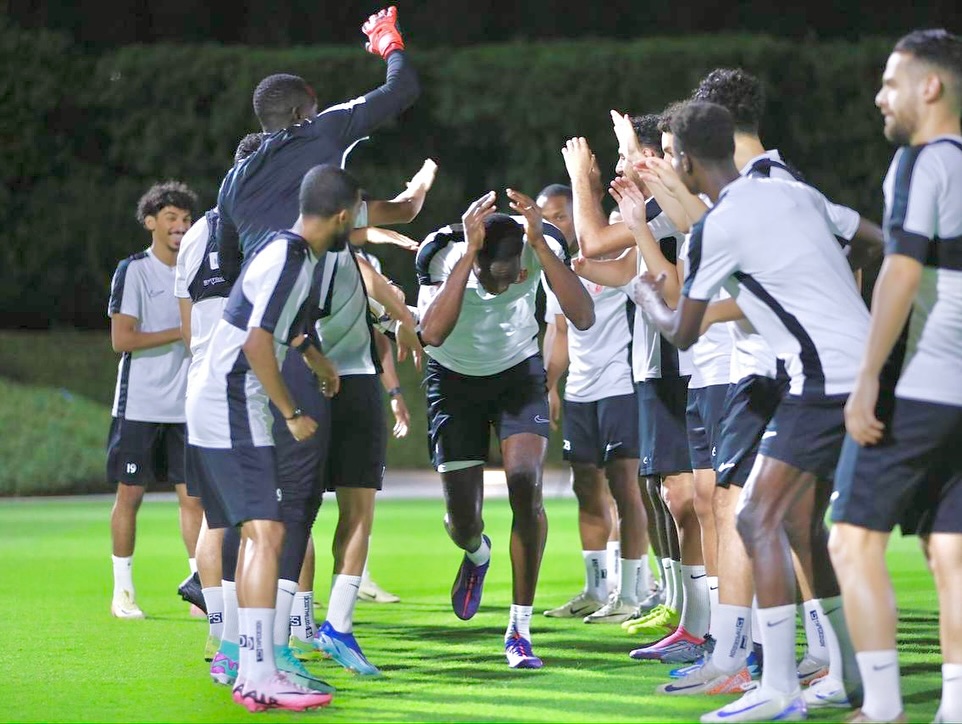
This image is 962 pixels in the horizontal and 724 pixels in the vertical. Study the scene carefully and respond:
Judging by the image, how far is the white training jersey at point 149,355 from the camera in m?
10.1

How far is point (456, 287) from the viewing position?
24.1ft

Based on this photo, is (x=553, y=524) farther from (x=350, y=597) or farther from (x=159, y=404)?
(x=350, y=597)

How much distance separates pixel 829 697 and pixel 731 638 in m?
0.64

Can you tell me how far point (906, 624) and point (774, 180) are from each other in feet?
12.7

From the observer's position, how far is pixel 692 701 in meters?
6.34

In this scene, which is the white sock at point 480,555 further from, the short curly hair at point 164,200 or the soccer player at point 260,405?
the short curly hair at point 164,200

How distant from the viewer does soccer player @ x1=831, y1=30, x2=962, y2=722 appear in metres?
5.04

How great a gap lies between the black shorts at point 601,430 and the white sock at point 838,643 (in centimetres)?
360

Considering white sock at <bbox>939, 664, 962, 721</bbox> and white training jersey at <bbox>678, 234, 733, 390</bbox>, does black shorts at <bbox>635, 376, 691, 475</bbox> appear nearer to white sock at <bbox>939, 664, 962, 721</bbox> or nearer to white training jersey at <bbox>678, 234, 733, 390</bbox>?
white training jersey at <bbox>678, 234, 733, 390</bbox>

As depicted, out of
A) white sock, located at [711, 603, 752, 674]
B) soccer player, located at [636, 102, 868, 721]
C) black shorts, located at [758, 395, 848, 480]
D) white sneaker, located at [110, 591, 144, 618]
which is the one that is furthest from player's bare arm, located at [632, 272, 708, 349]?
white sneaker, located at [110, 591, 144, 618]

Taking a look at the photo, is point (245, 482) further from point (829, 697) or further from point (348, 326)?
point (829, 697)

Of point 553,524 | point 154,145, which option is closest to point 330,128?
point 553,524

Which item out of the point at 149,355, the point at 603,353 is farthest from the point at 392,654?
the point at 149,355

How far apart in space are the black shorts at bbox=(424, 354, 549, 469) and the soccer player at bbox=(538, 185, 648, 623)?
1815 mm
